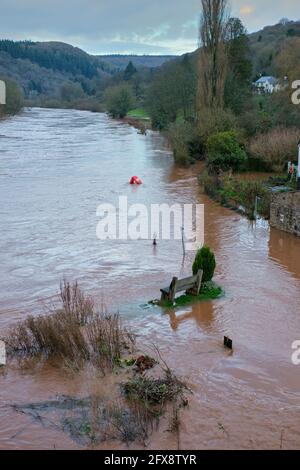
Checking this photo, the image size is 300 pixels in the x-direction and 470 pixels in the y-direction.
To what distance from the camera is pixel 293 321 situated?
12.7 meters

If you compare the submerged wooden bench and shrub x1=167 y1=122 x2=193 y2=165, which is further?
shrub x1=167 y1=122 x2=193 y2=165

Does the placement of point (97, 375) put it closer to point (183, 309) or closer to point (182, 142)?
point (183, 309)

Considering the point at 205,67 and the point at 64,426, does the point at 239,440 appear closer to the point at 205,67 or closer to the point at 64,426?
the point at 64,426

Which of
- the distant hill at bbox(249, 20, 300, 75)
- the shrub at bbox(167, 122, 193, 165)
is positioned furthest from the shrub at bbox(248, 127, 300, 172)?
the distant hill at bbox(249, 20, 300, 75)

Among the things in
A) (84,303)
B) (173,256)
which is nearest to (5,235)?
(173,256)

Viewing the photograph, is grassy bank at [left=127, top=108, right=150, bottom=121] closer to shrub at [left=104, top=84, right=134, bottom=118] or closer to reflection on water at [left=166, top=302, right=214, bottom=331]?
shrub at [left=104, top=84, right=134, bottom=118]

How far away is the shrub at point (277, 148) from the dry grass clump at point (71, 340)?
2234 cm

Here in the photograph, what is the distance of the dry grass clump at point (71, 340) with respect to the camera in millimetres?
10148

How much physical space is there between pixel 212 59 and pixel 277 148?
11.7 meters

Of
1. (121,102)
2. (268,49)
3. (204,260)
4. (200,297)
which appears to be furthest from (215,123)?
(268,49)

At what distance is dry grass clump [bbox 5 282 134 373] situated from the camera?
400 inches

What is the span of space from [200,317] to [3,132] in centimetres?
5658

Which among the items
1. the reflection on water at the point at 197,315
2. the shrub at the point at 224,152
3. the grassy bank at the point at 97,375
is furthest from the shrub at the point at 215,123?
the grassy bank at the point at 97,375

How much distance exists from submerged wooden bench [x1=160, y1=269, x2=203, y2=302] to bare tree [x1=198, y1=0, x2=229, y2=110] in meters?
26.5
